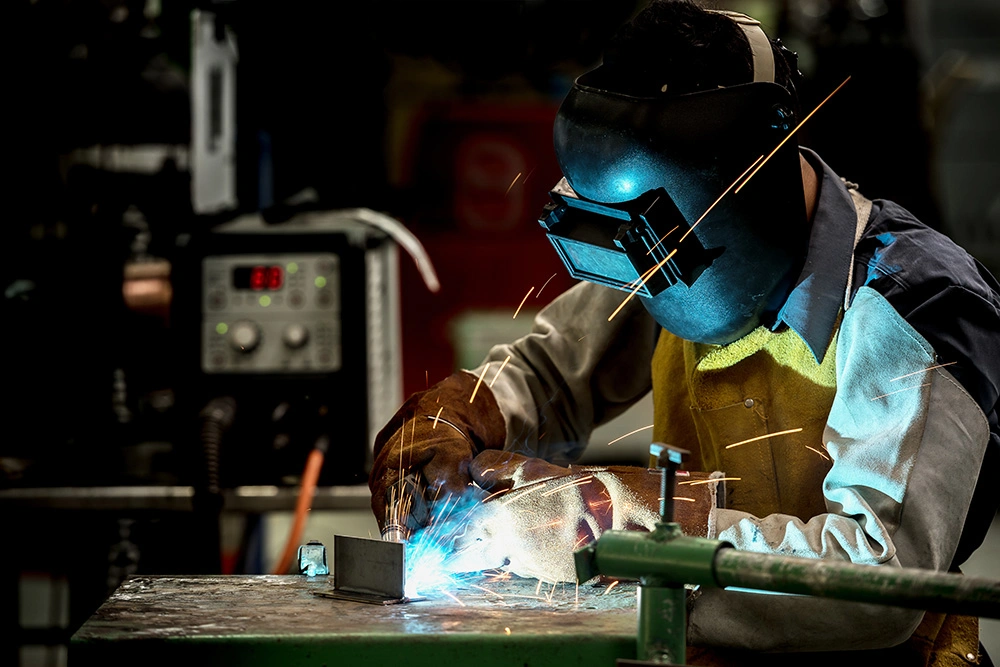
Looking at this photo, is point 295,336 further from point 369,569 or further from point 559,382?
point 369,569

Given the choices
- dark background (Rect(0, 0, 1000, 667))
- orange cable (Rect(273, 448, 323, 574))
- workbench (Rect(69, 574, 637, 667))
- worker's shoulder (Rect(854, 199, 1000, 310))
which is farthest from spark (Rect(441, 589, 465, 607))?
orange cable (Rect(273, 448, 323, 574))

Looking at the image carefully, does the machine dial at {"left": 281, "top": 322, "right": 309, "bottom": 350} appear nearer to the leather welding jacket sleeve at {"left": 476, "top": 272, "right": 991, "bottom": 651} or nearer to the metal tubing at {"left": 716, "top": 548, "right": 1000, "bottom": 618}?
the leather welding jacket sleeve at {"left": 476, "top": 272, "right": 991, "bottom": 651}

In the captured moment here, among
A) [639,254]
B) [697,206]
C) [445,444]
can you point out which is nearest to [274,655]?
[445,444]

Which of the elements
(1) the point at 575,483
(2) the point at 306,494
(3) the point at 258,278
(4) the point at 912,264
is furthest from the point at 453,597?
(3) the point at 258,278

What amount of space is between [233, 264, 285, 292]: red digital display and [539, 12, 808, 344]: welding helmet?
4.63 feet

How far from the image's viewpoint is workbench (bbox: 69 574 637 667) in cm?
121

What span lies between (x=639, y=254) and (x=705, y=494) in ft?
1.15

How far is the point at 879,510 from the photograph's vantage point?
1418mm

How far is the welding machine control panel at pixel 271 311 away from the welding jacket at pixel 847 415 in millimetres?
949

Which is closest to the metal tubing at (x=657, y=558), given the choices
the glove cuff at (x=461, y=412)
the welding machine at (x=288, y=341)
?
the glove cuff at (x=461, y=412)

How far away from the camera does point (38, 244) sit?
9.93ft

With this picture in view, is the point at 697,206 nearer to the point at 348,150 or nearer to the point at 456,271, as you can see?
the point at 348,150

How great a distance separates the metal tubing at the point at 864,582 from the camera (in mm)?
952

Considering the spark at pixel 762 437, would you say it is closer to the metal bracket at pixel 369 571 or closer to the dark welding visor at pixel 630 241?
the dark welding visor at pixel 630 241
